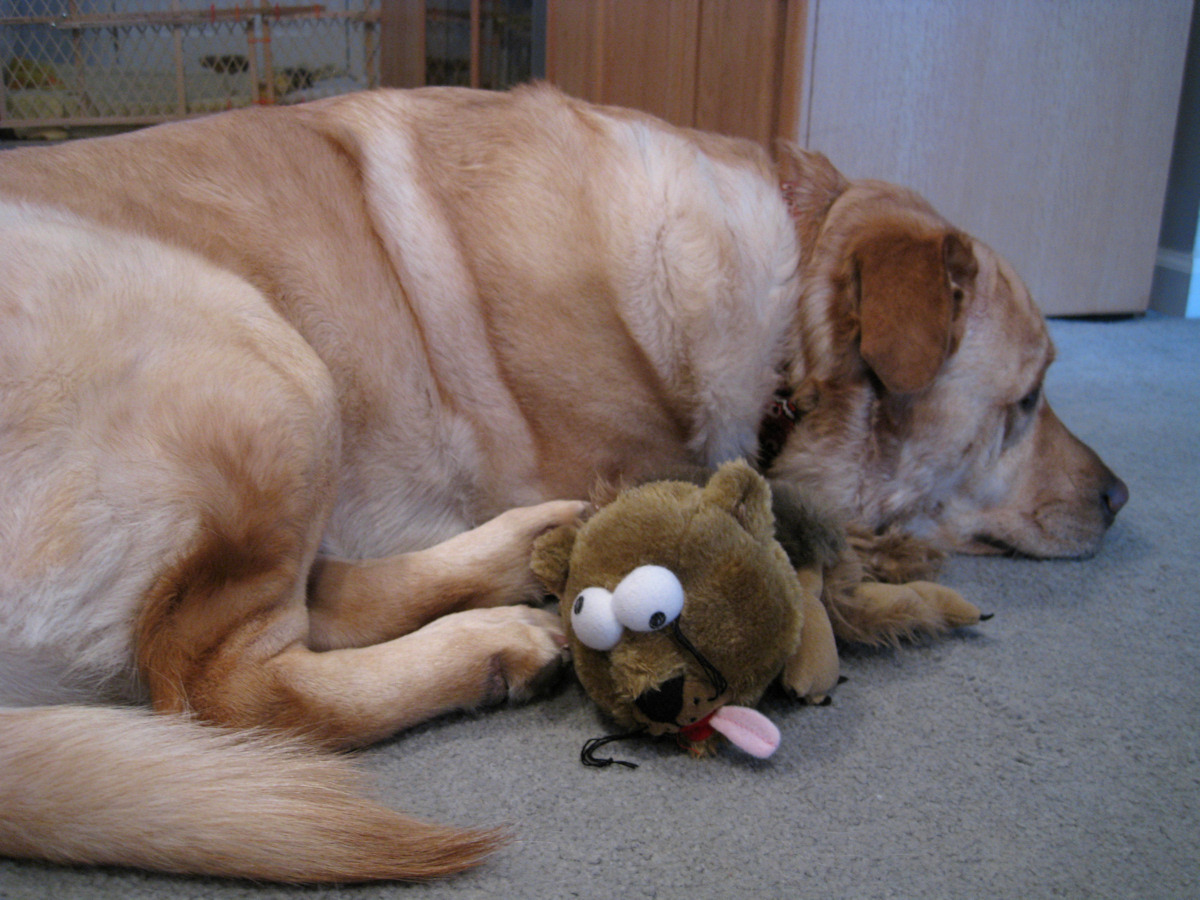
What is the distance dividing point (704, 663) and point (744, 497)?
0.21m

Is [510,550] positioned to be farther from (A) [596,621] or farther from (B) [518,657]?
(A) [596,621]

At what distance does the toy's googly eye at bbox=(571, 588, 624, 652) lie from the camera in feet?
3.19

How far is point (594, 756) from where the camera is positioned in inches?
39.8

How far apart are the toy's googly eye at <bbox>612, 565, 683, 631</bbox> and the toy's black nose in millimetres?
61

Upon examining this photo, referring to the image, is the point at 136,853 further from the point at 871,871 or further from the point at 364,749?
the point at 871,871

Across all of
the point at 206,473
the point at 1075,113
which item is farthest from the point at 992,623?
the point at 1075,113

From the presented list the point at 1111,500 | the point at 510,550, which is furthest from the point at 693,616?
the point at 1111,500

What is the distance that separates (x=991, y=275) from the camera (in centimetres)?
153

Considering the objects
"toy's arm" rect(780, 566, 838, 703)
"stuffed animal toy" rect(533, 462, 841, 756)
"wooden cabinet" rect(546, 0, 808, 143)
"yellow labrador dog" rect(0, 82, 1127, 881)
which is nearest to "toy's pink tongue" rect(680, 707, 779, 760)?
"stuffed animal toy" rect(533, 462, 841, 756)

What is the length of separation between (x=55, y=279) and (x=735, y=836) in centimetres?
95

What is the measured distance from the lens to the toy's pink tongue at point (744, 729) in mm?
952

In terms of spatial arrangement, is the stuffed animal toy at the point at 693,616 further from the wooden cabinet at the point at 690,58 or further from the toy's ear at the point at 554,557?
the wooden cabinet at the point at 690,58

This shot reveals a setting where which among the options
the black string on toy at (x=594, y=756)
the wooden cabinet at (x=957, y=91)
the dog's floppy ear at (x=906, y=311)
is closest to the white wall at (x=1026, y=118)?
the wooden cabinet at (x=957, y=91)

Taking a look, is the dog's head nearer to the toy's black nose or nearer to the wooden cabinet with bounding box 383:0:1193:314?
the toy's black nose
